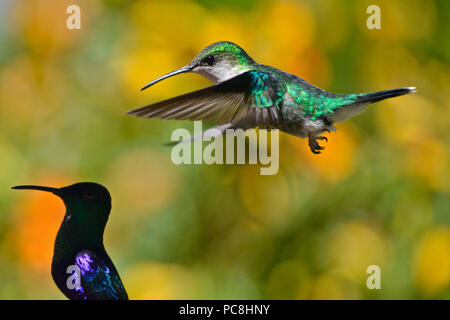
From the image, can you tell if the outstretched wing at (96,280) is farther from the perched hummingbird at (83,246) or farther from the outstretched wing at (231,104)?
the outstretched wing at (231,104)

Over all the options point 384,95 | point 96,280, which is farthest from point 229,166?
point 96,280

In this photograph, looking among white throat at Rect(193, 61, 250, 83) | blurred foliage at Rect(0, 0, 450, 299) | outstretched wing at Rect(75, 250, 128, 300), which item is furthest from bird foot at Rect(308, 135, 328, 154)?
blurred foliage at Rect(0, 0, 450, 299)

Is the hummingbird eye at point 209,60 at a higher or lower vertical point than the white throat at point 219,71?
higher

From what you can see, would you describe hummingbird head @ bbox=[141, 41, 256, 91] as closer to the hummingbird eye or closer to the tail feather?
the hummingbird eye

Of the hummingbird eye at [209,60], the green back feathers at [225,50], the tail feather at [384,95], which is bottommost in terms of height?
the tail feather at [384,95]

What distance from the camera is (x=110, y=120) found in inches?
58.7

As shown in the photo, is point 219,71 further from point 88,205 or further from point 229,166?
point 229,166

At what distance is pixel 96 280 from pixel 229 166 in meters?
1.05

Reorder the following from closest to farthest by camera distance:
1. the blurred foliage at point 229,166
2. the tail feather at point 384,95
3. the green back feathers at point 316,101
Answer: the tail feather at point 384,95, the green back feathers at point 316,101, the blurred foliage at point 229,166

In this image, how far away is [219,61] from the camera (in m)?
0.60

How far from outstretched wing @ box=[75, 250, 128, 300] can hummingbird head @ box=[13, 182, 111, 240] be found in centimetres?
2

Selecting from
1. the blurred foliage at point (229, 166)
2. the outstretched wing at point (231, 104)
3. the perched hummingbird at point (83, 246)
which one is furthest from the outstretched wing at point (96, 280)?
the blurred foliage at point (229, 166)

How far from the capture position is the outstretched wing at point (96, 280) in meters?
0.41
